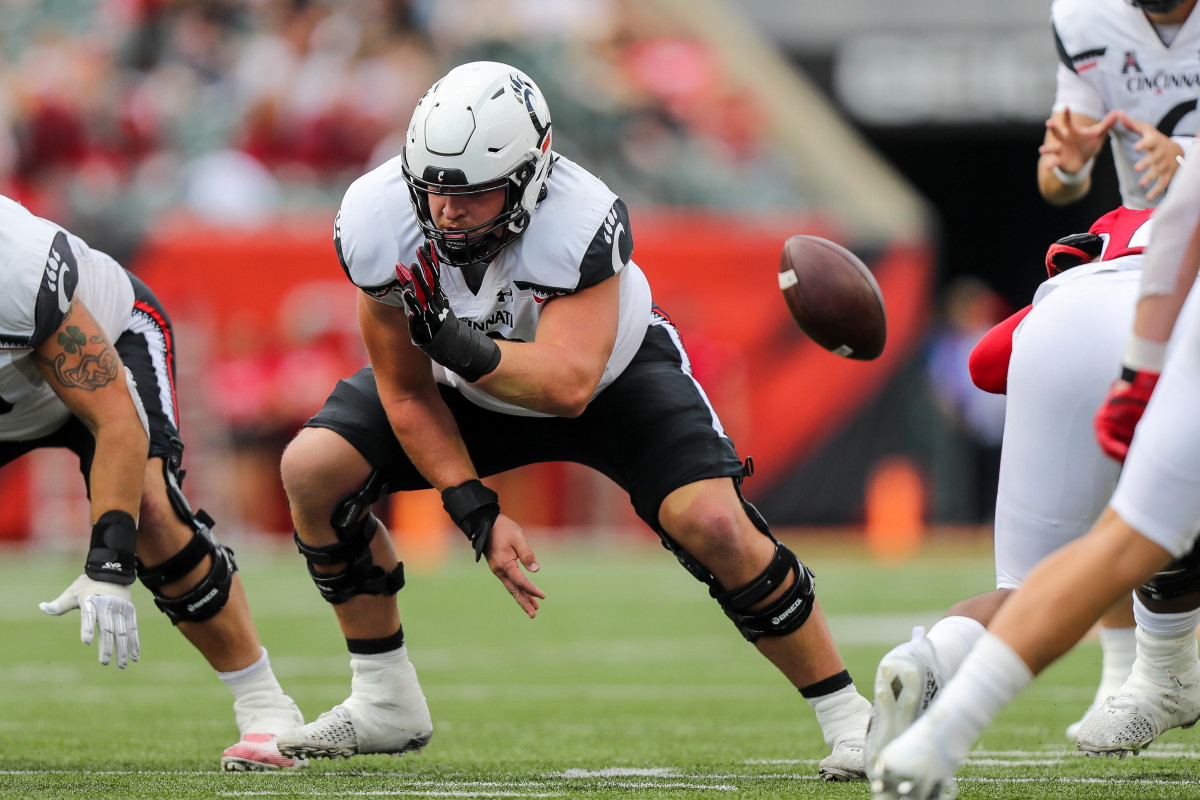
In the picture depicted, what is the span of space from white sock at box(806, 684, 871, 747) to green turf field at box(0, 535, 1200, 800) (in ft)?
0.38

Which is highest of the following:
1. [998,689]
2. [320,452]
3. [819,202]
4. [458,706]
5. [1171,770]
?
[998,689]

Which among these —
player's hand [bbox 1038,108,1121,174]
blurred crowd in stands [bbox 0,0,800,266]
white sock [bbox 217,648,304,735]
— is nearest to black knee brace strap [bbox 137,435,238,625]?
white sock [bbox 217,648,304,735]

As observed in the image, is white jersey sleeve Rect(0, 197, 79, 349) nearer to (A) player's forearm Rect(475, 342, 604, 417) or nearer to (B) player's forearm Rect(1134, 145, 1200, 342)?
(A) player's forearm Rect(475, 342, 604, 417)

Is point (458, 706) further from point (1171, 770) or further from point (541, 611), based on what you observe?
point (541, 611)

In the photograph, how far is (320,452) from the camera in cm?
376

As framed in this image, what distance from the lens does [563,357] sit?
11.0ft

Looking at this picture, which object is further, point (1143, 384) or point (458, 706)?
point (458, 706)

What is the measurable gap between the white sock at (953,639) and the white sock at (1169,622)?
0.92m

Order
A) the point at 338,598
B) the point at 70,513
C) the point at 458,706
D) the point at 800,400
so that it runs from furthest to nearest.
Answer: the point at 800,400, the point at 70,513, the point at 458,706, the point at 338,598

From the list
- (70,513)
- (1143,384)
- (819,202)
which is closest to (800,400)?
(819,202)

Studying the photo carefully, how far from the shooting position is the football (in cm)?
367

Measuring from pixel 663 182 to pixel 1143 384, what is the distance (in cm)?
1036

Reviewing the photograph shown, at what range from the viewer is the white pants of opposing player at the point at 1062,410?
2.84 meters

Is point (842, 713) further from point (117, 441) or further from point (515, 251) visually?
point (117, 441)
